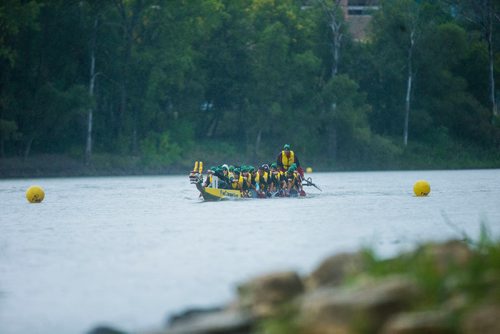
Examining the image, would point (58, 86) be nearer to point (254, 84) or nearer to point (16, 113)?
point (16, 113)

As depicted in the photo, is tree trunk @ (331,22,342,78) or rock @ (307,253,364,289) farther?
tree trunk @ (331,22,342,78)

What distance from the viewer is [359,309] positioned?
36.8ft

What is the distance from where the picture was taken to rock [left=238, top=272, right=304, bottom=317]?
1338 cm

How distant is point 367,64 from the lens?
85125 millimetres

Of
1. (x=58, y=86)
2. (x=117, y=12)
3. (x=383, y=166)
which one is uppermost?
(x=117, y=12)

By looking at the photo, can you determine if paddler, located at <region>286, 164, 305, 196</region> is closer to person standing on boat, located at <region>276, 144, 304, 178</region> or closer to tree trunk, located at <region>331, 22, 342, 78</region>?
person standing on boat, located at <region>276, 144, 304, 178</region>

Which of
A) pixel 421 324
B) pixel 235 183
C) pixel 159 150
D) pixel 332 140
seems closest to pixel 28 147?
pixel 159 150

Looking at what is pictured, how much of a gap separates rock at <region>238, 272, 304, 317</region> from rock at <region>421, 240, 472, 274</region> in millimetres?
1668

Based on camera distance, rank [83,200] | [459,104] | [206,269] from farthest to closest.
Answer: [459,104]
[83,200]
[206,269]

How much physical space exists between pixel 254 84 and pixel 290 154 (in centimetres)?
3537

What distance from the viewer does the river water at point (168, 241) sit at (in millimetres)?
16766

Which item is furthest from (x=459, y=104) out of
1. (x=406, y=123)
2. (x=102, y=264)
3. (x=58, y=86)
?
(x=102, y=264)

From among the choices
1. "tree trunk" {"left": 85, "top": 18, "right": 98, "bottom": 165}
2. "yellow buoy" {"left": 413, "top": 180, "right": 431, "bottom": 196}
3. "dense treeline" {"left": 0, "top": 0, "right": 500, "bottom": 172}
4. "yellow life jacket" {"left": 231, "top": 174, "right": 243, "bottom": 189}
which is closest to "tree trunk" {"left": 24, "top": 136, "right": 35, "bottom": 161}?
"dense treeline" {"left": 0, "top": 0, "right": 500, "bottom": 172}

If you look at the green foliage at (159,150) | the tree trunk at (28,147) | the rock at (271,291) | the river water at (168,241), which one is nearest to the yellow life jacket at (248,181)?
the river water at (168,241)
